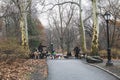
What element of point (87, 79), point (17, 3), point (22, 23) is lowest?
point (87, 79)

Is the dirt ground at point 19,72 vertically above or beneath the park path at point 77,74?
above

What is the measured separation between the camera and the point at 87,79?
59.4 feet

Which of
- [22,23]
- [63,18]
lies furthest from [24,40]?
[63,18]

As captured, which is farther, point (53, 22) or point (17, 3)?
point (53, 22)

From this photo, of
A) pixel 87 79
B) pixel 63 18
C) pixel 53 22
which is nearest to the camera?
pixel 87 79

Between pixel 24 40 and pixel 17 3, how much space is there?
4.51 m

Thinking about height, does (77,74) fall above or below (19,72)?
below

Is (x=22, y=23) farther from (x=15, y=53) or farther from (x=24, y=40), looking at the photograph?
(x=15, y=53)

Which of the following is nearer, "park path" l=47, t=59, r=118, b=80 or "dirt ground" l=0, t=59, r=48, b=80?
"dirt ground" l=0, t=59, r=48, b=80

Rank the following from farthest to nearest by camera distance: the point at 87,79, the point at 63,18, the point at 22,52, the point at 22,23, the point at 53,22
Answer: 1. the point at 53,22
2. the point at 63,18
3. the point at 22,23
4. the point at 22,52
5. the point at 87,79

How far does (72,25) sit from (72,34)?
8.32 feet

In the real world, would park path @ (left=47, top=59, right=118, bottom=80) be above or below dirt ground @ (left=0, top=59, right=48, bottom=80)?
below

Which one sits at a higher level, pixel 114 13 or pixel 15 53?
pixel 114 13

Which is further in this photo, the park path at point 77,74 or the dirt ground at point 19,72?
the park path at point 77,74
